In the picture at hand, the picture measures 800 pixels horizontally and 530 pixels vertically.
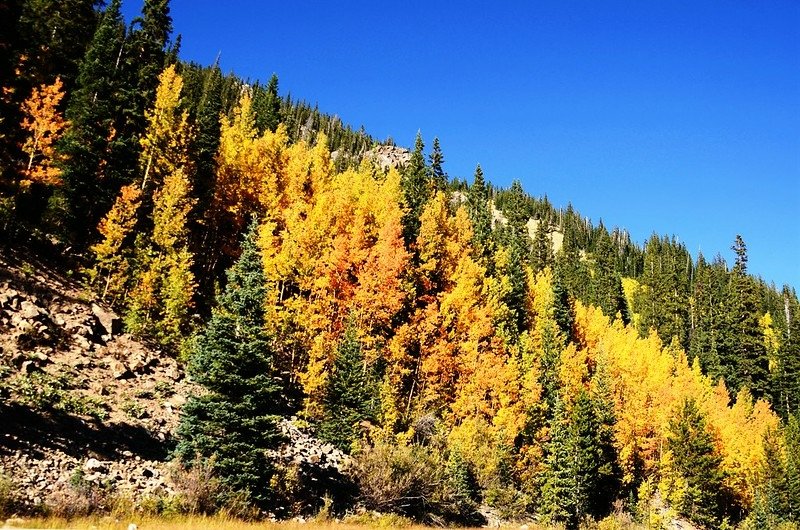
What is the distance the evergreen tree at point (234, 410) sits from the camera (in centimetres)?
1945

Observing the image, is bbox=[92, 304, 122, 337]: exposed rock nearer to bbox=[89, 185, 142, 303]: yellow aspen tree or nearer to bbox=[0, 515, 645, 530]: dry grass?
bbox=[89, 185, 142, 303]: yellow aspen tree

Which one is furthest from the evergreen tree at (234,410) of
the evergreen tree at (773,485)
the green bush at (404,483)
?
the evergreen tree at (773,485)

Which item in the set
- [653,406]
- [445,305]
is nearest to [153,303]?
[445,305]

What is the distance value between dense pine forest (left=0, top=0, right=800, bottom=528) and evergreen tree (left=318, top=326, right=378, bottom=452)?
0.12 metres

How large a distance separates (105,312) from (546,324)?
1520 inches

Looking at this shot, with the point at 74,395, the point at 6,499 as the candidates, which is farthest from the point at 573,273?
the point at 6,499

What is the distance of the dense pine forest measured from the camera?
24547 mm

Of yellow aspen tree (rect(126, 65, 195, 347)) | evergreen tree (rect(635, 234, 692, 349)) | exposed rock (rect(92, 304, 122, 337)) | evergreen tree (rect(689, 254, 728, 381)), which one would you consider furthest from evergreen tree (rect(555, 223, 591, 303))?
exposed rock (rect(92, 304, 122, 337))

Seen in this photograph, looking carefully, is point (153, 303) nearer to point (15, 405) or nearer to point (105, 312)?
point (105, 312)

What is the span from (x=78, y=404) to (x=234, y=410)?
6.96 meters

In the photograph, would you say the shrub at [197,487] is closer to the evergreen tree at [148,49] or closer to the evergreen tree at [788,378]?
the evergreen tree at [148,49]

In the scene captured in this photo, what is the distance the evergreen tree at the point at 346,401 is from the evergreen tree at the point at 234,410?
7714mm

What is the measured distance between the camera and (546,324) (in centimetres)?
5234

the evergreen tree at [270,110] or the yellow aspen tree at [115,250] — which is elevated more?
the evergreen tree at [270,110]
